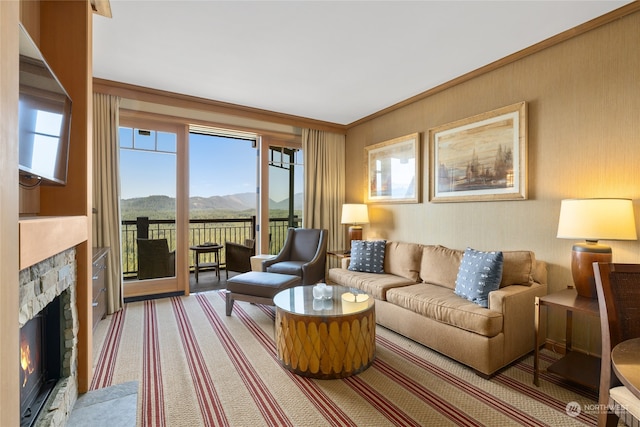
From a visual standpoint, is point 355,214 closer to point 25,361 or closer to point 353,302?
point 353,302

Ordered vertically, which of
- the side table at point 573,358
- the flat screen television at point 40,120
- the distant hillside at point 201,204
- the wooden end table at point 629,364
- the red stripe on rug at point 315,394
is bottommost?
the red stripe on rug at point 315,394

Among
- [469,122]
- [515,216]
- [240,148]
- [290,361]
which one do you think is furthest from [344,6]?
[240,148]

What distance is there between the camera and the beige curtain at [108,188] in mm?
3549

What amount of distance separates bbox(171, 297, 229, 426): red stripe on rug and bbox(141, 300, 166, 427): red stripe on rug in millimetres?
215

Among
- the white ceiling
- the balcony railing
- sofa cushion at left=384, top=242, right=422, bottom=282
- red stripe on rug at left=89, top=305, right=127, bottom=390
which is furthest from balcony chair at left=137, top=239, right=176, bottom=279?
sofa cushion at left=384, top=242, right=422, bottom=282

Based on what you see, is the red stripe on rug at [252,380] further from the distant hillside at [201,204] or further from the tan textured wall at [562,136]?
the tan textured wall at [562,136]

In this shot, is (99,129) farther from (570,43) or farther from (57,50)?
(570,43)

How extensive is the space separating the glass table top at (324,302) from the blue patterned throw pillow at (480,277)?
82 centimetres

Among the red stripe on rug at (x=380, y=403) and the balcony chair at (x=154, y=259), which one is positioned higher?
the balcony chair at (x=154, y=259)

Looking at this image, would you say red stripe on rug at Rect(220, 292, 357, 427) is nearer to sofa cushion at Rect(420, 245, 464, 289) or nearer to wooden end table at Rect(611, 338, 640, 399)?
wooden end table at Rect(611, 338, 640, 399)

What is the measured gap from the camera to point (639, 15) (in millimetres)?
→ 2184

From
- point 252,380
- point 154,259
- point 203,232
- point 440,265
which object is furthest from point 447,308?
point 203,232

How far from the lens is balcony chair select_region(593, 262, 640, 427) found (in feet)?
4.53

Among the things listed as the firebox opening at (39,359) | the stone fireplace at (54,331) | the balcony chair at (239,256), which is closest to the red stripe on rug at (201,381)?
the stone fireplace at (54,331)
